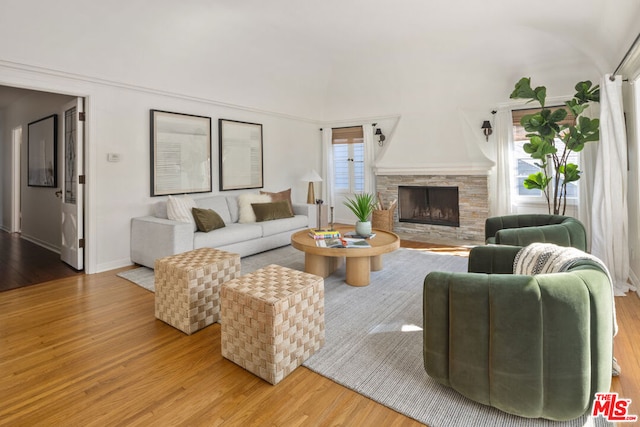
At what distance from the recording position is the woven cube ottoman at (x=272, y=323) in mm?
1807

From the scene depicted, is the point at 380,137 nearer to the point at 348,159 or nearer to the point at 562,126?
the point at 348,159

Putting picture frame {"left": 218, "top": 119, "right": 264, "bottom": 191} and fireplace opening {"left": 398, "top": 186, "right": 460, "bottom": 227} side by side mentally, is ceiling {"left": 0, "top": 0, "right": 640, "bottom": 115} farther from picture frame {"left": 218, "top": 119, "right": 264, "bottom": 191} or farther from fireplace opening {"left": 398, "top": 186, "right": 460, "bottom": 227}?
fireplace opening {"left": 398, "top": 186, "right": 460, "bottom": 227}

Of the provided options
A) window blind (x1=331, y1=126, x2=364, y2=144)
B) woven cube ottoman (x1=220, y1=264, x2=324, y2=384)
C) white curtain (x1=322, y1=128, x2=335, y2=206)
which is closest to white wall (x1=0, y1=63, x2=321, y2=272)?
woven cube ottoman (x1=220, y1=264, x2=324, y2=384)

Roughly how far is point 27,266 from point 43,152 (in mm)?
2073

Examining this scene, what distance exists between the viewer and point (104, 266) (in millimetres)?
4004

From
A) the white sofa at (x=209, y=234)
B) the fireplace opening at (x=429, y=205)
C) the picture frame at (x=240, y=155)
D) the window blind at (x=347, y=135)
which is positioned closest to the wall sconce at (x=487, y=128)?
the fireplace opening at (x=429, y=205)

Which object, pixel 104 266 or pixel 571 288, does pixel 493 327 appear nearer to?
pixel 571 288

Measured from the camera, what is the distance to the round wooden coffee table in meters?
3.18

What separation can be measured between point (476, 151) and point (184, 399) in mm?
5481

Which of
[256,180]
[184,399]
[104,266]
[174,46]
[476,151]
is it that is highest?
[174,46]

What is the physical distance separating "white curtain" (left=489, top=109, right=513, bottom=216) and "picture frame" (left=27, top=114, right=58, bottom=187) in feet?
22.0

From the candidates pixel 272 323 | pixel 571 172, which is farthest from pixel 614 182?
pixel 272 323

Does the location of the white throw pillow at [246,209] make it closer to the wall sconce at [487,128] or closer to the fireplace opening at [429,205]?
the fireplace opening at [429,205]

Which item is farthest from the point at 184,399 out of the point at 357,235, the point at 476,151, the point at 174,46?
the point at 476,151
